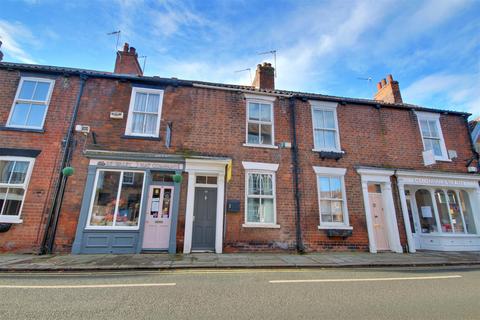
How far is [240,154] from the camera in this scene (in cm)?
931

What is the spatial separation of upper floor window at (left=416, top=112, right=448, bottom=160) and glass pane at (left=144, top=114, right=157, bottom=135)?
12727mm

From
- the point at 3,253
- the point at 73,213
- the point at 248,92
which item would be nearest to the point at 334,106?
the point at 248,92

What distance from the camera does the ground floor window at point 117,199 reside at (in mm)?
8031

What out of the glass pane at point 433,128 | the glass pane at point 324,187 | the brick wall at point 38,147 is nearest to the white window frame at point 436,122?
the glass pane at point 433,128

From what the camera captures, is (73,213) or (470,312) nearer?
(470,312)

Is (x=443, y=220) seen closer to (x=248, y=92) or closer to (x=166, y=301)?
(x=248, y=92)

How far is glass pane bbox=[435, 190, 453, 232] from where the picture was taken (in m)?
10.3

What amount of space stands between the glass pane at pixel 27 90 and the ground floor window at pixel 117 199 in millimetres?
4406

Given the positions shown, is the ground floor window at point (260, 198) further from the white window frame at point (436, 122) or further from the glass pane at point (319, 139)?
the white window frame at point (436, 122)

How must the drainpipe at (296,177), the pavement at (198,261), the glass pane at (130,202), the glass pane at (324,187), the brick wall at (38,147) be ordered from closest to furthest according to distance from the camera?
the pavement at (198,261), the brick wall at (38,147), the glass pane at (130,202), the drainpipe at (296,177), the glass pane at (324,187)

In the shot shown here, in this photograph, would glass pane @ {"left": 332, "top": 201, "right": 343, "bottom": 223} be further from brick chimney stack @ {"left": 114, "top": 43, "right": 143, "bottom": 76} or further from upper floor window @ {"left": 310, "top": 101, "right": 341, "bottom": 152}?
brick chimney stack @ {"left": 114, "top": 43, "right": 143, "bottom": 76}

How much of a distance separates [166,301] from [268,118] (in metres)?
8.06

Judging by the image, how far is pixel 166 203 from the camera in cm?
852

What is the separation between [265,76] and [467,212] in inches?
467
